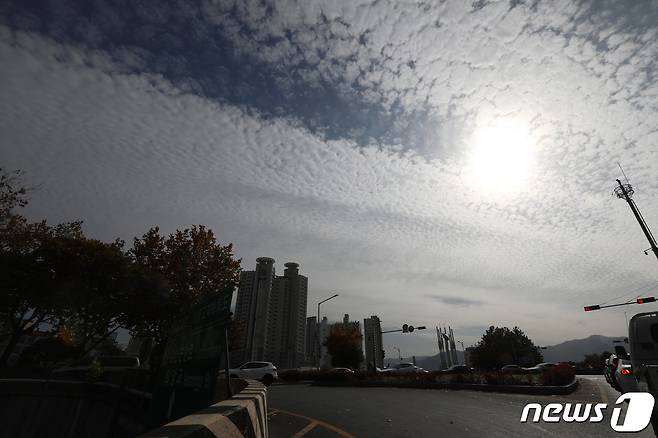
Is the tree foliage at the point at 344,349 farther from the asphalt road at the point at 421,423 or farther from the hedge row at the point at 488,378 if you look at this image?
the asphalt road at the point at 421,423

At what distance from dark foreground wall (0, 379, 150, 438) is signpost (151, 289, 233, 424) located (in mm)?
6920

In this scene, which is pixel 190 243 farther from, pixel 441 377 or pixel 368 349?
pixel 368 349

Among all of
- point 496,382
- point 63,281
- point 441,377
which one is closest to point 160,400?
point 496,382

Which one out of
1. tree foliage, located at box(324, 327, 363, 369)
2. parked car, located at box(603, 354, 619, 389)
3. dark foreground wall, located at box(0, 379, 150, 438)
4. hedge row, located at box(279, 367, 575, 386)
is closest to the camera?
dark foreground wall, located at box(0, 379, 150, 438)

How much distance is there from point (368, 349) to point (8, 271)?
97.7 meters

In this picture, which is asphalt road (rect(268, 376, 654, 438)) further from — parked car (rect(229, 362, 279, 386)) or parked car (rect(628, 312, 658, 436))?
parked car (rect(229, 362, 279, 386))

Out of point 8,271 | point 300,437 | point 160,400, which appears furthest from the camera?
point 8,271

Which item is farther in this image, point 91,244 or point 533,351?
point 533,351

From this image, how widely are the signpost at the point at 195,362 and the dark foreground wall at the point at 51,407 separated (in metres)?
6.92

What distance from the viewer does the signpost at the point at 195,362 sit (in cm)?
432

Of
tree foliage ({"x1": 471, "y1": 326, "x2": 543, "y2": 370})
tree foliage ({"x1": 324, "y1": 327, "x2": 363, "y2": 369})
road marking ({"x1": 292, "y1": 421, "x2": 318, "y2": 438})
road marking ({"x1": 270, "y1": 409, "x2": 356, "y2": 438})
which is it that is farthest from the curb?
tree foliage ({"x1": 471, "y1": 326, "x2": 543, "y2": 370})

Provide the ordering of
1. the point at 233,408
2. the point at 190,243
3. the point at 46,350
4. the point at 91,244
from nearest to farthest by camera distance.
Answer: the point at 233,408 → the point at 91,244 → the point at 190,243 → the point at 46,350

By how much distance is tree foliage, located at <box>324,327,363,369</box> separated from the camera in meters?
55.2

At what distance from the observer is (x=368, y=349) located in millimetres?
105125
